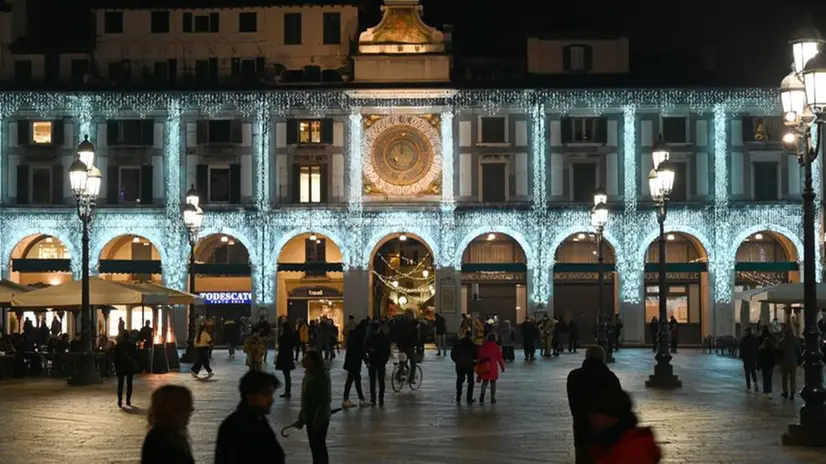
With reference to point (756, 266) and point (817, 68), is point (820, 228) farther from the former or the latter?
point (817, 68)

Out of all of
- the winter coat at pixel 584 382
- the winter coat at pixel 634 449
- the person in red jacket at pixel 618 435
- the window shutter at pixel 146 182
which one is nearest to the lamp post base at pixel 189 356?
the window shutter at pixel 146 182

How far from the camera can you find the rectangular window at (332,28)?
68125 millimetres

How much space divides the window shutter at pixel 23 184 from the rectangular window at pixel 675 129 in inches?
1189

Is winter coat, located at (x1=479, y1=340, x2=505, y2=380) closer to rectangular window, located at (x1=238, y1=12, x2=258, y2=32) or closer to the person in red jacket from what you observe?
the person in red jacket

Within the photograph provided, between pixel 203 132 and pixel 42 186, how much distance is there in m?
8.04

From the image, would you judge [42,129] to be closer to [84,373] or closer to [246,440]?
[84,373]

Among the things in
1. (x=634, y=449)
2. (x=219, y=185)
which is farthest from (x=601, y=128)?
(x=634, y=449)

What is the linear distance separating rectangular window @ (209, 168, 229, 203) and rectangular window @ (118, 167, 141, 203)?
345 centimetres

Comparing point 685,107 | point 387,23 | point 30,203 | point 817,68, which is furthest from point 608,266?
point 817,68

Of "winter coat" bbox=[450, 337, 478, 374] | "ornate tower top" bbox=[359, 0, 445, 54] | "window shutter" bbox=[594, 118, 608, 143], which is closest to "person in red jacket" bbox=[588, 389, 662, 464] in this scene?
"winter coat" bbox=[450, 337, 478, 374]

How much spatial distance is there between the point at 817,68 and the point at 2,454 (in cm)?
1317

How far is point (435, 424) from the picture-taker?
24672 millimetres

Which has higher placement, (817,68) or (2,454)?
(817,68)

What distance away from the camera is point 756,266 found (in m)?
66.3
